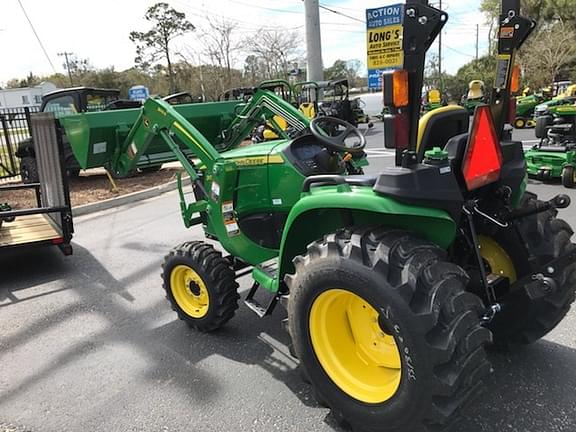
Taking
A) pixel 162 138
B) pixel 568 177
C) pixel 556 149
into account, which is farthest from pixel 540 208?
pixel 556 149

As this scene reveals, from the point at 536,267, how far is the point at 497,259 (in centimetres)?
23

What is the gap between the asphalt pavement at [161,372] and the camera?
8.58 ft

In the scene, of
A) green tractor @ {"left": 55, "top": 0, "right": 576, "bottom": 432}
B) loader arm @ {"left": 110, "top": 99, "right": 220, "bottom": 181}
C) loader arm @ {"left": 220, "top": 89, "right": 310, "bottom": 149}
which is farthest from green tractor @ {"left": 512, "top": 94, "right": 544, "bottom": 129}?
loader arm @ {"left": 110, "top": 99, "right": 220, "bottom": 181}

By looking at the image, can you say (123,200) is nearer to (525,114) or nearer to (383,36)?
(383,36)

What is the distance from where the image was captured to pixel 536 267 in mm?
2744

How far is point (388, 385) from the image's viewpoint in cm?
232

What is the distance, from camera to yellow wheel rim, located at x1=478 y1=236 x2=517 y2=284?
2873 millimetres

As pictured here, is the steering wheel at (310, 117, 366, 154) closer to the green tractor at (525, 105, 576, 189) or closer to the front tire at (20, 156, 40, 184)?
the green tractor at (525, 105, 576, 189)

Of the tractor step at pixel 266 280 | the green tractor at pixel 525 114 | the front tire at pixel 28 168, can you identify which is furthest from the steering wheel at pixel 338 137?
the green tractor at pixel 525 114

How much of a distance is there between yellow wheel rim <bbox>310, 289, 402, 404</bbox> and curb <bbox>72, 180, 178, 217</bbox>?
273 inches

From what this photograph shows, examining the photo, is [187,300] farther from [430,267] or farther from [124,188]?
[124,188]

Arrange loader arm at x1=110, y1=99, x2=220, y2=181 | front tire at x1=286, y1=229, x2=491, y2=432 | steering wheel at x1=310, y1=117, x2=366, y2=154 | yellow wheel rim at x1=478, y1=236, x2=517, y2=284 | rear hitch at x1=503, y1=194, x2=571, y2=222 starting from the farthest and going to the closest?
loader arm at x1=110, y1=99, x2=220, y2=181 → steering wheel at x1=310, y1=117, x2=366, y2=154 → yellow wheel rim at x1=478, y1=236, x2=517, y2=284 → rear hitch at x1=503, y1=194, x2=571, y2=222 → front tire at x1=286, y1=229, x2=491, y2=432

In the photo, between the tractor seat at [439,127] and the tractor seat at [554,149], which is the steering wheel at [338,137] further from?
the tractor seat at [554,149]

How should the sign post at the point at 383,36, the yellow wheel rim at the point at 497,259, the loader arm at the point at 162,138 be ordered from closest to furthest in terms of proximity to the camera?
the yellow wheel rim at the point at 497,259, the loader arm at the point at 162,138, the sign post at the point at 383,36
